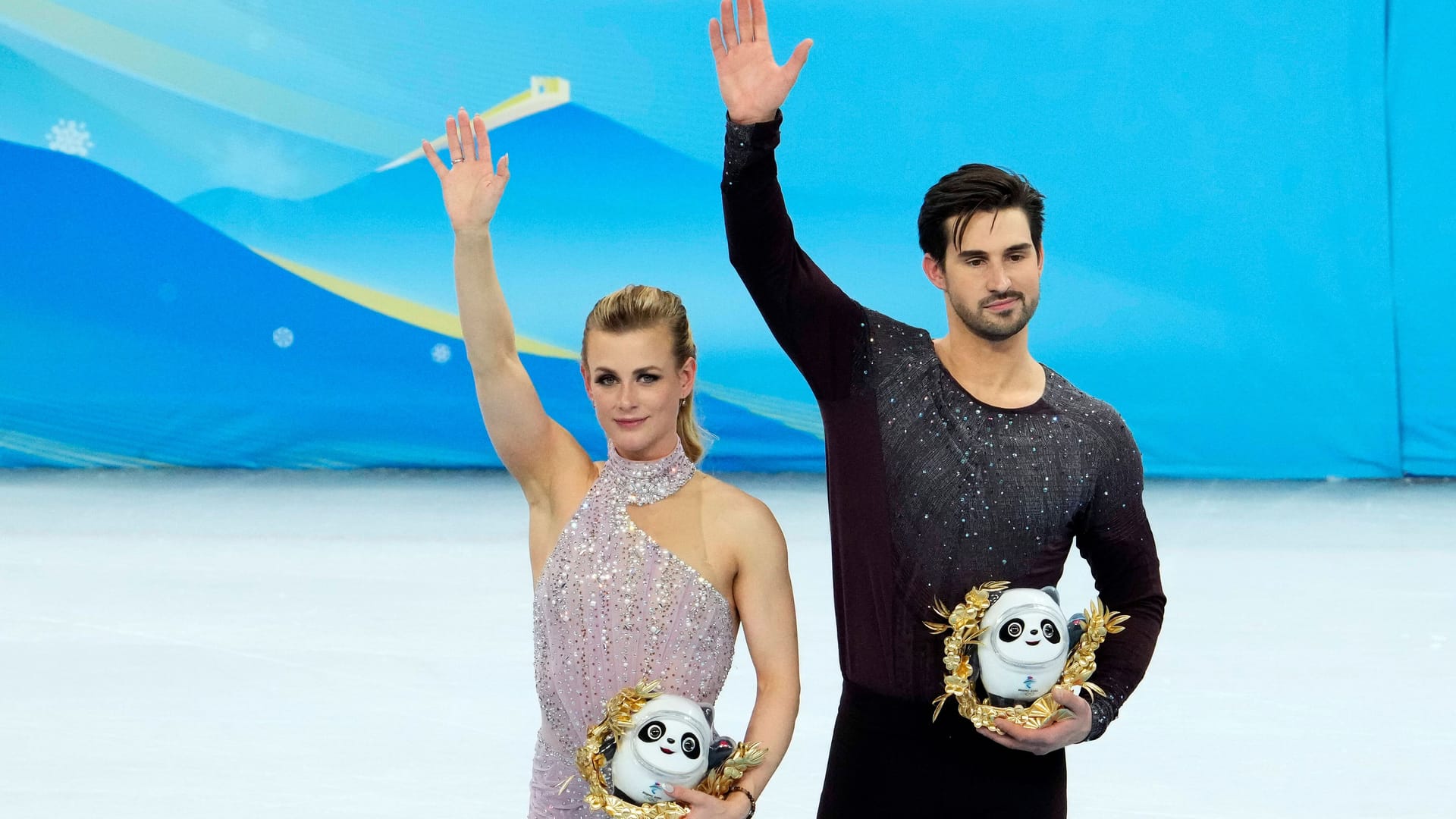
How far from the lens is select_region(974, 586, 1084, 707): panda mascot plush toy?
1979 mm

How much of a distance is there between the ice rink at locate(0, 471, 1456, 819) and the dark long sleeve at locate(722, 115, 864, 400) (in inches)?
23.6

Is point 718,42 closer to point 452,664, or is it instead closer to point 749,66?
point 749,66

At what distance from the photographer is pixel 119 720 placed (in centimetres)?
394

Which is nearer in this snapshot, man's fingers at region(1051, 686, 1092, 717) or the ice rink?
man's fingers at region(1051, 686, 1092, 717)

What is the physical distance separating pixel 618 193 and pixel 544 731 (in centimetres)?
530

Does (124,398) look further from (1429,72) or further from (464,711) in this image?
(1429,72)

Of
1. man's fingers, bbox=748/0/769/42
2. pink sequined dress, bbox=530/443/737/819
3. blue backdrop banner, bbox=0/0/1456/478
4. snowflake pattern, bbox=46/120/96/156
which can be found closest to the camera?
pink sequined dress, bbox=530/443/737/819

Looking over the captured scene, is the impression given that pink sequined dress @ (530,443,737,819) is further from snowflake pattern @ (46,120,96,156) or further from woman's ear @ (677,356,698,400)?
snowflake pattern @ (46,120,96,156)

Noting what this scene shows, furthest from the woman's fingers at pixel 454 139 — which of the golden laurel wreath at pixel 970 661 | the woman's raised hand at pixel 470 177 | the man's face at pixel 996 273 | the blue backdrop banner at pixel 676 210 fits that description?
the blue backdrop banner at pixel 676 210

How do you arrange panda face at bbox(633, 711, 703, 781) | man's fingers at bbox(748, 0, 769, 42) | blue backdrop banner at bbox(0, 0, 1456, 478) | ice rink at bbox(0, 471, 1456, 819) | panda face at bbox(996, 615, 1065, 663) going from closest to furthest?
panda face at bbox(633, 711, 703, 781) → panda face at bbox(996, 615, 1065, 663) → man's fingers at bbox(748, 0, 769, 42) → ice rink at bbox(0, 471, 1456, 819) → blue backdrop banner at bbox(0, 0, 1456, 478)

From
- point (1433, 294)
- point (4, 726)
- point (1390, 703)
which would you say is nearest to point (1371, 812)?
point (1390, 703)

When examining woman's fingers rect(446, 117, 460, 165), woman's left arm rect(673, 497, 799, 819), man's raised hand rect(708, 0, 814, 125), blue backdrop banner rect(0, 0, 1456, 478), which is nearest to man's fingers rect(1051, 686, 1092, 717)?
woman's left arm rect(673, 497, 799, 819)

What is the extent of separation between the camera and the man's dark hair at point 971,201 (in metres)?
2.18

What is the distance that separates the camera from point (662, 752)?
→ 1864 mm
